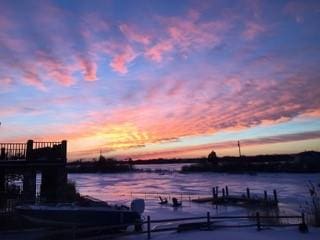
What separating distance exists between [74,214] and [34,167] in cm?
617

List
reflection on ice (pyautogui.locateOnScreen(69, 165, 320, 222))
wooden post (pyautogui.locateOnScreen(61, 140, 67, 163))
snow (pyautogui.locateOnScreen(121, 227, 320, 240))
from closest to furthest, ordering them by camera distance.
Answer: snow (pyautogui.locateOnScreen(121, 227, 320, 240)), wooden post (pyautogui.locateOnScreen(61, 140, 67, 163)), reflection on ice (pyautogui.locateOnScreen(69, 165, 320, 222))

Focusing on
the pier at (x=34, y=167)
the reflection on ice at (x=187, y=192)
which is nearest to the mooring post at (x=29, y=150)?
the pier at (x=34, y=167)

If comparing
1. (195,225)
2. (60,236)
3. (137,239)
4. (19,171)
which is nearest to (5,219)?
(60,236)

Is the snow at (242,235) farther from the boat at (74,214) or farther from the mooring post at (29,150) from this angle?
the mooring post at (29,150)

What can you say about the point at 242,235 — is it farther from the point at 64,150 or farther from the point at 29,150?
the point at 29,150

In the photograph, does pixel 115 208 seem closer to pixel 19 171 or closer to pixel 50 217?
pixel 50 217

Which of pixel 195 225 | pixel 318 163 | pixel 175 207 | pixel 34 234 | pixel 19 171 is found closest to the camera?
pixel 34 234

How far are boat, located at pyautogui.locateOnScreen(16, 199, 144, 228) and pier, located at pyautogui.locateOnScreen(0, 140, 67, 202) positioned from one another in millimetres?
3976

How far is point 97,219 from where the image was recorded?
77.0ft

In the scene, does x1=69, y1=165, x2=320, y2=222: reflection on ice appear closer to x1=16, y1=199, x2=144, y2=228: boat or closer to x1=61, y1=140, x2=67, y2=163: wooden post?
x1=61, y1=140, x2=67, y2=163: wooden post

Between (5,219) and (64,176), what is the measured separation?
6583mm

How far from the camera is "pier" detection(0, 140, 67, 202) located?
89.2 ft

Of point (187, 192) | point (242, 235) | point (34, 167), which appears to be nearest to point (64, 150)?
point (34, 167)

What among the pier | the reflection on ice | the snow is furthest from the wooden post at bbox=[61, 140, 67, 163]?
the reflection on ice
